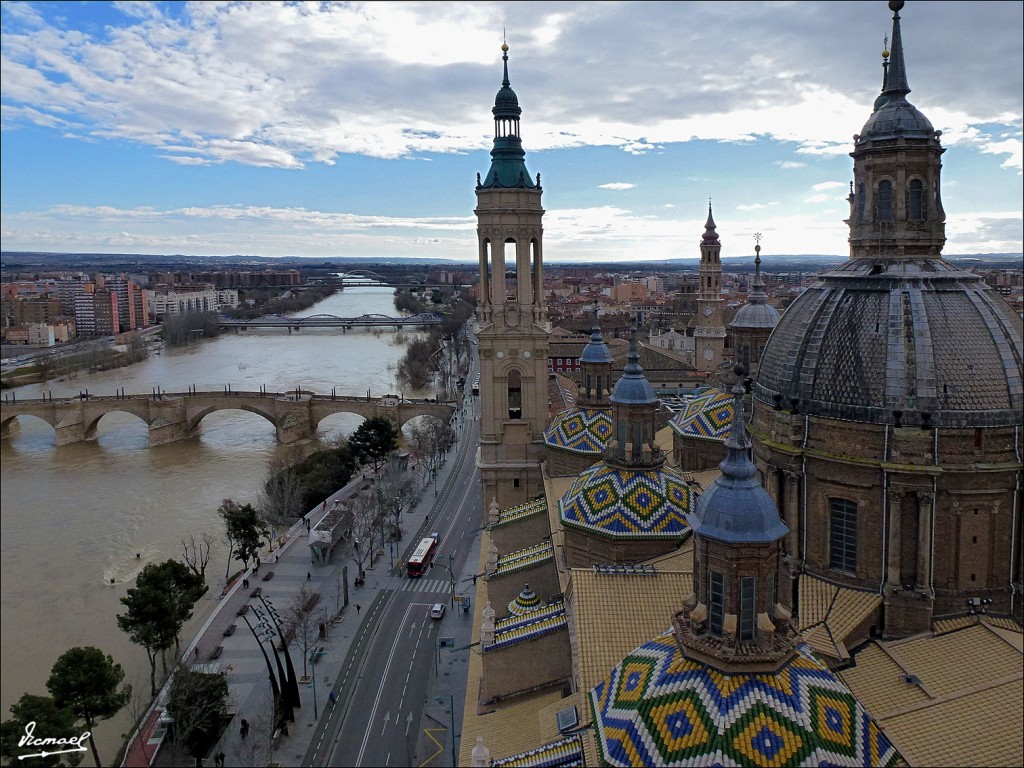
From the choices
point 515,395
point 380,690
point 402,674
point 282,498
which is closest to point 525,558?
point 402,674

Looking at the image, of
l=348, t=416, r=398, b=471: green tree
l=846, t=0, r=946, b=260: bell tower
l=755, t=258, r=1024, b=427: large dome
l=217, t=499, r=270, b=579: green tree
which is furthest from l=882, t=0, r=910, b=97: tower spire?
l=348, t=416, r=398, b=471: green tree

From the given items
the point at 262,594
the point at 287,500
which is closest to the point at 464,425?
the point at 287,500

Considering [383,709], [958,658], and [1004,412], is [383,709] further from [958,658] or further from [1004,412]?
[1004,412]

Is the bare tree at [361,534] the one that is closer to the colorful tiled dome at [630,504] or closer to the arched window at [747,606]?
the colorful tiled dome at [630,504]

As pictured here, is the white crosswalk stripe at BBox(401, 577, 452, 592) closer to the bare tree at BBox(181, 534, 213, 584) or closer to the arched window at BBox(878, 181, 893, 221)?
the bare tree at BBox(181, 534, 213, 584)

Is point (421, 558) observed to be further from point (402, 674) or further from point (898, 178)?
point (898, 178)
